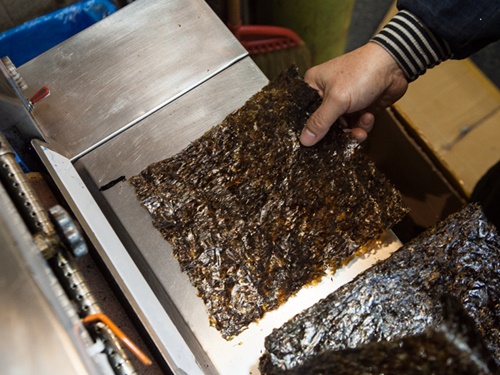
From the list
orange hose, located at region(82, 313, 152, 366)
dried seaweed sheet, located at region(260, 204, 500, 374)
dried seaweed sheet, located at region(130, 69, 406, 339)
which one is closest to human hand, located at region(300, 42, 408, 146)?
dried seaweed sheet, located at region(130, 69, 406, 339)

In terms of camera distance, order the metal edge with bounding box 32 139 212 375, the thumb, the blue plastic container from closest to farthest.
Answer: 1. the metal edge with bounding box 32 139 212 375
2. the thumb
3. the blue plastic container

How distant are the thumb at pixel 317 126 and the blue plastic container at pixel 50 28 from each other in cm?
134

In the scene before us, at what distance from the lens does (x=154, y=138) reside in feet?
4.98

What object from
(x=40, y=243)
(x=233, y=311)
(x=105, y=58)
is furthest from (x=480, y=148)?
(x=40, y=243)

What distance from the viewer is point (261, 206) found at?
138 cm

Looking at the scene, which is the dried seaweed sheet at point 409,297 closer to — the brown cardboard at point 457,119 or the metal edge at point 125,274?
the metal edge at point 125,274

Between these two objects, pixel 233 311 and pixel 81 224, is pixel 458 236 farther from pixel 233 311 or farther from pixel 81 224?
pixel 81 224

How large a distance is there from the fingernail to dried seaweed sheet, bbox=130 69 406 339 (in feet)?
0.09

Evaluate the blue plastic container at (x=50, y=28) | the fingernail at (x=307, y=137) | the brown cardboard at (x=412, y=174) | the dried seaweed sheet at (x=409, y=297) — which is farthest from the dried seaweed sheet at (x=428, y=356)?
the blue plastic container at (x=50, y=28)

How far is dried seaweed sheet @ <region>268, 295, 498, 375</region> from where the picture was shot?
0.81 m

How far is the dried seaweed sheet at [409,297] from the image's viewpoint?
117 centimetres

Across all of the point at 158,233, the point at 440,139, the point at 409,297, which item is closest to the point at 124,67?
the point at 158,233

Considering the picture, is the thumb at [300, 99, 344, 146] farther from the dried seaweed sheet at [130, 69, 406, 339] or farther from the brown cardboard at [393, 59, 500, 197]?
the brown cardboard at [393, 59, 500, 197]

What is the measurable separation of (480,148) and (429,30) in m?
0.98
